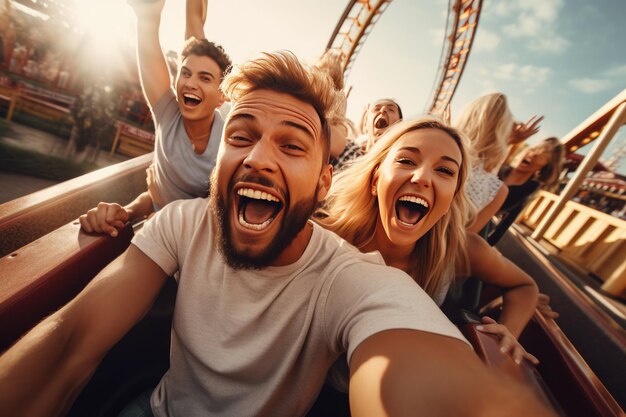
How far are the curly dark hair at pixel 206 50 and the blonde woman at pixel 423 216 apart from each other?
1.44m

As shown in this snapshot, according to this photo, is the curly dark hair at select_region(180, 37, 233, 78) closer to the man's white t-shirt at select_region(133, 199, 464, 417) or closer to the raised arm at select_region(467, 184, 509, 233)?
the man's white t-shirt at select_region(133, 199, 464, 417)

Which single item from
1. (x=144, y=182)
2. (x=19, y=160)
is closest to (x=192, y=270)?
(x=144, y=182)

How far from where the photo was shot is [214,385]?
100 cm

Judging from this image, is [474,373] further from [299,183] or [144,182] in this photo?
[144,182]

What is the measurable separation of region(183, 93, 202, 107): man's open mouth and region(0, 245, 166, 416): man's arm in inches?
56.3

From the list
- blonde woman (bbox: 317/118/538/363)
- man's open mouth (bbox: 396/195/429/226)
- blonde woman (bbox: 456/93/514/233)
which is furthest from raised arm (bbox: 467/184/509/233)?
man's open mouth (bbox: 396/195/429/226)

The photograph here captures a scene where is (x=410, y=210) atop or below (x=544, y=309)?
atop

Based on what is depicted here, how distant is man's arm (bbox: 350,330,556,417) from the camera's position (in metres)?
0.66

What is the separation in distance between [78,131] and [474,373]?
7935 millimetres

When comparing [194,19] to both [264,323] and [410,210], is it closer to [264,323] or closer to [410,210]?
[410,210]

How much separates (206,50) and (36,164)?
5081mm

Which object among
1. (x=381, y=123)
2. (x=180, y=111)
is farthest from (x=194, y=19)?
(x=381, y=123)

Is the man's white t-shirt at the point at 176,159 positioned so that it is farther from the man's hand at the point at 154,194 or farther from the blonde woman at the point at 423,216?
the blonde woman at the point at 423,216

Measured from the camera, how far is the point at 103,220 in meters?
1.33
